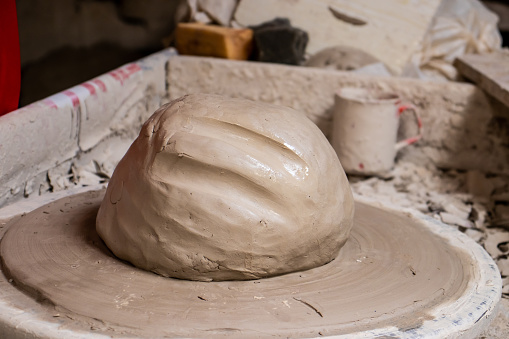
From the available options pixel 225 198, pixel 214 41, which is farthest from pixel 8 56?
pixel 214 41

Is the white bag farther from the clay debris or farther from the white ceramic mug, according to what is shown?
the clay debris

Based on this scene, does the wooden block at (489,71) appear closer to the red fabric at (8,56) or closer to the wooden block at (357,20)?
the wooden block at (357,20)

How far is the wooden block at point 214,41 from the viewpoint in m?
3.50

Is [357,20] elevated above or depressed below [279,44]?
above

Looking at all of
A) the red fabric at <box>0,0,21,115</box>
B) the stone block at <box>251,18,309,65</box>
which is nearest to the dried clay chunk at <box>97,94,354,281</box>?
the red fabric at <box>0,0,21,115</box>

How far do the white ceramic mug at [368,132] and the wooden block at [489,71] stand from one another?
39 centimetres

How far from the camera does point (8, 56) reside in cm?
191

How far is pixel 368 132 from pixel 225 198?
1.85m

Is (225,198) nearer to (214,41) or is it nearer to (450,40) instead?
(214,41)

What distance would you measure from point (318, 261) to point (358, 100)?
1.68 metres

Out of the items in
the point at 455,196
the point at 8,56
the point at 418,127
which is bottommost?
the point at 455,196

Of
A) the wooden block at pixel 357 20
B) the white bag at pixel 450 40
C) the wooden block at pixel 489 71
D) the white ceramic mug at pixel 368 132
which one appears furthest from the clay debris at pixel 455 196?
the wooden block at pixel 357 20

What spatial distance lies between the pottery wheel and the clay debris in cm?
92

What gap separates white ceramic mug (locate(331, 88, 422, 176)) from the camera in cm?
300
